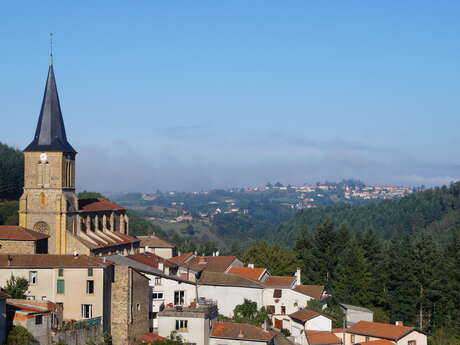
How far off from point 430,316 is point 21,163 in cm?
7118

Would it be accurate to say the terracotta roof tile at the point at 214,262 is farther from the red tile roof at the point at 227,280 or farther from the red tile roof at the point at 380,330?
the red tile roof at the point at 380,330

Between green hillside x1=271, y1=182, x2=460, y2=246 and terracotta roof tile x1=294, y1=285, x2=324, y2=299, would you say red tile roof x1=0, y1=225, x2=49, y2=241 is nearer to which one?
terracotta roof tile x1=294, y1=285, x2=324, y2=299

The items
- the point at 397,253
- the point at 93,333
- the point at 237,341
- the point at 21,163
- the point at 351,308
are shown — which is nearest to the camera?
the point at 93,333

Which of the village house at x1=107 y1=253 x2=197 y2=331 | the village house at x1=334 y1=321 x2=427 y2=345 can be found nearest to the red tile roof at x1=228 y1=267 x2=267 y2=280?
the village house at x1=107 y1=253 x2=197 y2=331

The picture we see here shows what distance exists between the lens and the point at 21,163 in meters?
117

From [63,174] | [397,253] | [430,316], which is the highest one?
[63,174]

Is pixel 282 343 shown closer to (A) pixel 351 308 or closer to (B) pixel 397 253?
(A) pixel 351 308

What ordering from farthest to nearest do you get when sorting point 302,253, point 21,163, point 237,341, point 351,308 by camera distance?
1. point 21,163
2. point 302,253
3. point 351,308
4. point 237,341

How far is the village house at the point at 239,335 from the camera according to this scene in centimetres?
4766

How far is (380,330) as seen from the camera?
5472 cm

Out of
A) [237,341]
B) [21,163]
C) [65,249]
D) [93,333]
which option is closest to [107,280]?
[93,333]

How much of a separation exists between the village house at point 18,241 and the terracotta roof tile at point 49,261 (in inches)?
186

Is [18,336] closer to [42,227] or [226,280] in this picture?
[42,227]

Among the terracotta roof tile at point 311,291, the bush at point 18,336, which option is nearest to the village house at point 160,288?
the terracotta roof tile at point 311,291
